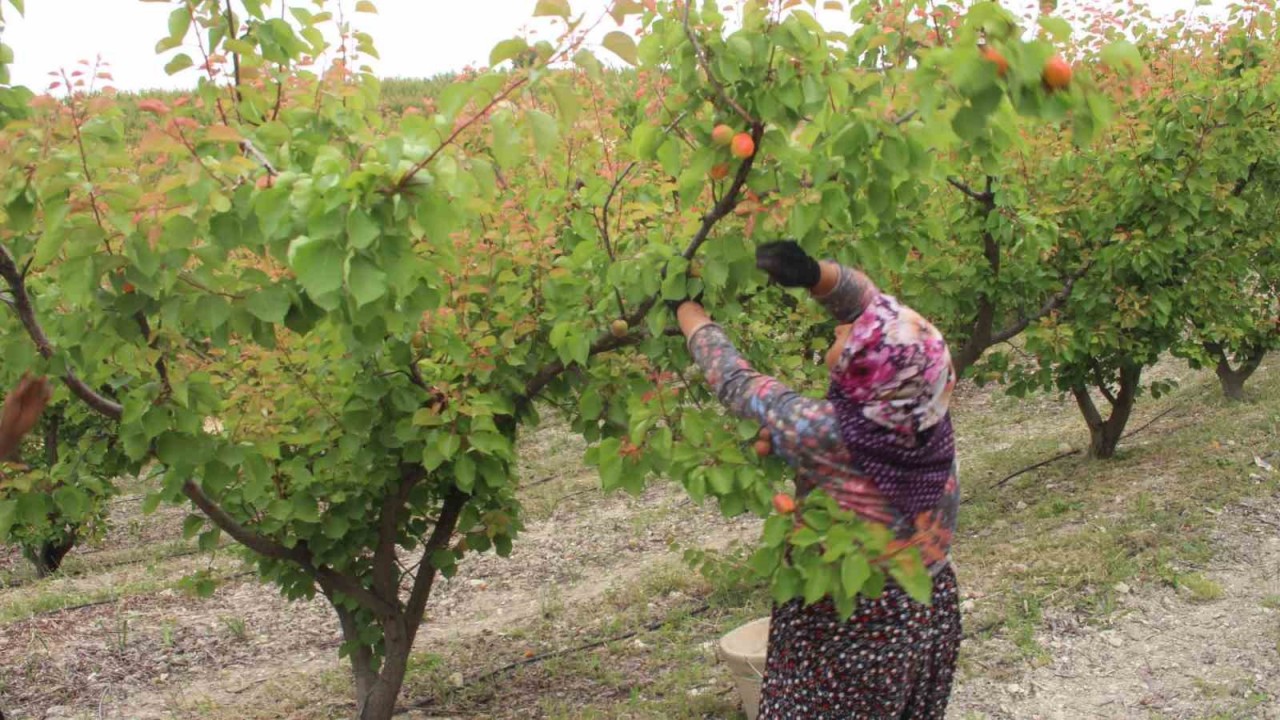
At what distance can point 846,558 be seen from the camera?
208 centimetres

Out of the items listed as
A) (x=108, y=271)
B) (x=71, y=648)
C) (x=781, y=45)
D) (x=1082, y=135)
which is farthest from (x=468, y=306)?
(x=71, y=648)

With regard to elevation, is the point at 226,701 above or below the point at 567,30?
below

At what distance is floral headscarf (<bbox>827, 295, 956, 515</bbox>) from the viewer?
2072mm

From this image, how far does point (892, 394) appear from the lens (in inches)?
81.8

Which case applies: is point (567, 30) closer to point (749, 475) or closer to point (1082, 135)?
point (1082, 135)

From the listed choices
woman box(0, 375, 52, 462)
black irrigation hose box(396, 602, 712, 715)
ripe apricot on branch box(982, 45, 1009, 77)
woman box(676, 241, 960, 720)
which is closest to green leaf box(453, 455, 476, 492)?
woman box(676, 241, 960, 720)

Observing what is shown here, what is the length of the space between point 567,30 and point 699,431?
40.4 inches

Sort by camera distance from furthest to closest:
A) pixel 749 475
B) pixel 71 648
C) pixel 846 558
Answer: pixel 71 648, pixel 749 475, pixel 846 558

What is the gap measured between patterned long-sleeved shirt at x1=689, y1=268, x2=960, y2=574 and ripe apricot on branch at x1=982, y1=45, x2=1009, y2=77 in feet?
2.36

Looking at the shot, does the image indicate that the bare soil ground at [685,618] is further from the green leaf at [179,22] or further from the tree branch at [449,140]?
the tree branch at [449,140]

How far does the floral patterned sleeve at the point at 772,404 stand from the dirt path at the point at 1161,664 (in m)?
2.29

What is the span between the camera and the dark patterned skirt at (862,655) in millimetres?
2330

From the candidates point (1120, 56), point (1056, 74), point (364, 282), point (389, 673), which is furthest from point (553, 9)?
point (389, 673)

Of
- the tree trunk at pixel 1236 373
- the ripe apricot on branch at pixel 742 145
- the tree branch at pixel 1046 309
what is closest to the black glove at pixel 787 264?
the ripe apricot on branch at pixel 742 145
